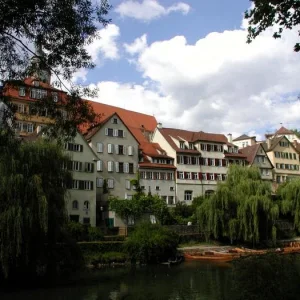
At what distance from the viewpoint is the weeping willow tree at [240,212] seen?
44.4 meters

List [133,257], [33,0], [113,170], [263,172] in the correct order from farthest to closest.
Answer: [263,172], [113,170], [133,257], [33,0]

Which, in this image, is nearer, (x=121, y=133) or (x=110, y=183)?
(x=110, y=183)

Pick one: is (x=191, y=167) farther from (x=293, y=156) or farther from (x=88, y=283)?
(x=88, y=283)

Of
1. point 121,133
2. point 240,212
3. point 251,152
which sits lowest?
point 240,212

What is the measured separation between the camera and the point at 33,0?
345 inches

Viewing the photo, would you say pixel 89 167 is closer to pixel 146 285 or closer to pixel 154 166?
pixel 154 166

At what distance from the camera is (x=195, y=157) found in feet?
208

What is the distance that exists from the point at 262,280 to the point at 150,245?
28144mm

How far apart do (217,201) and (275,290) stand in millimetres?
35028

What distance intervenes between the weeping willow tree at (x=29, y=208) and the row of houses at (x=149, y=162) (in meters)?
17.1

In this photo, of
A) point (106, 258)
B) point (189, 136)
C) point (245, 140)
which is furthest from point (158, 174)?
point (245, 140)

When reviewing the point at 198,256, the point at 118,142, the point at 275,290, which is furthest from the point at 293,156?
the point at 275,290

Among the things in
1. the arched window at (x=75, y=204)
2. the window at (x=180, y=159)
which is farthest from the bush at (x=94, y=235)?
the window at (x=180, y=159)

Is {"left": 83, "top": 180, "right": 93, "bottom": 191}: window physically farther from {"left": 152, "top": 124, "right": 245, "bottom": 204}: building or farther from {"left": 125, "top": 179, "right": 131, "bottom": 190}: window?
{"left": 152, "top": 124, "right": 245, "bottom": 204}: building
